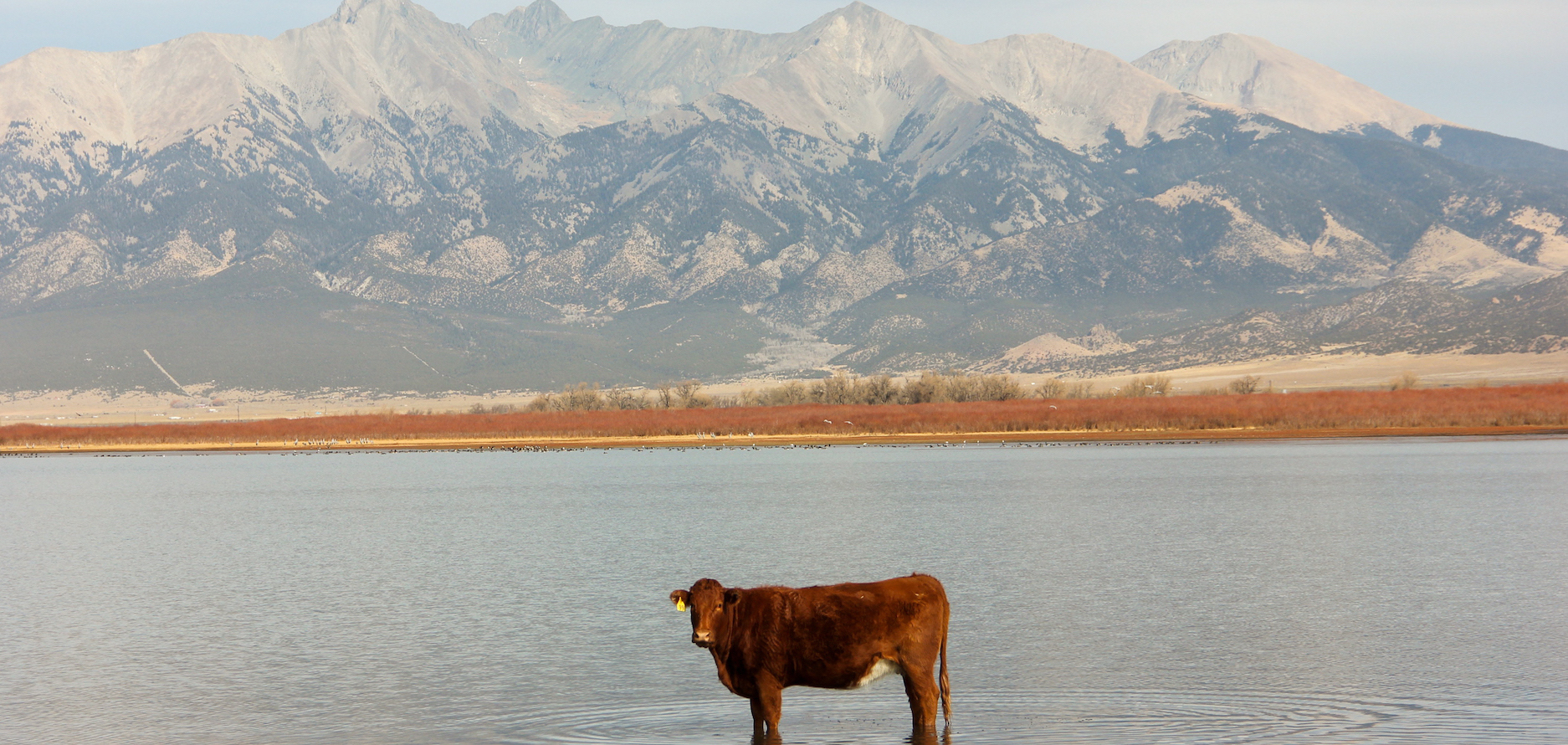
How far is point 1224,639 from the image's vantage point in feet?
78.3

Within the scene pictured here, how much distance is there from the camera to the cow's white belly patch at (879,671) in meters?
16.3

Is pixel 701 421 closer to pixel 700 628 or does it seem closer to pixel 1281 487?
pixel 1281 487

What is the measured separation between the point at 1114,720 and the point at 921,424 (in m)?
106

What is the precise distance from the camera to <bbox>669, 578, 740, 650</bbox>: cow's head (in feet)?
50.3

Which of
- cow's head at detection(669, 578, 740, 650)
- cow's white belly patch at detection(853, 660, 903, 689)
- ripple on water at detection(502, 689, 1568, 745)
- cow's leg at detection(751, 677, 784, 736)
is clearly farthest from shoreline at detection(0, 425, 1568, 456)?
cow's head at detection(669, 578, 740, 650)

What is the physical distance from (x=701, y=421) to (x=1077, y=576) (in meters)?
107

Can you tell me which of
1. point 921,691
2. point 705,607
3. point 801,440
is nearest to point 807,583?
point 921,691

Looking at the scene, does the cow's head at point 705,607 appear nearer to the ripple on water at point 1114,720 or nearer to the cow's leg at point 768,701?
the cow's leg at point 768,701

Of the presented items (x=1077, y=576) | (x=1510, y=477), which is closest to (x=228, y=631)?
(x=1077, y=576)

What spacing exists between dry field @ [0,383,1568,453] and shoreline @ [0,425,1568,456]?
268 mm

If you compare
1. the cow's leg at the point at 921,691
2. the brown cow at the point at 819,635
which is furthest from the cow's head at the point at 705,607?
the cow's leg at the point at 921,691

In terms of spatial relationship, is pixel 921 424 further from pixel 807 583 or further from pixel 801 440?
pixel 807 583

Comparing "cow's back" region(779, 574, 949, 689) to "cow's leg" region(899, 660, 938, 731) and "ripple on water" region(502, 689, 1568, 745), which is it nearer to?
"cow's leg" region(899, 660, 938, 731)

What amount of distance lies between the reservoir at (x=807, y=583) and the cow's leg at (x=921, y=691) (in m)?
1.01
